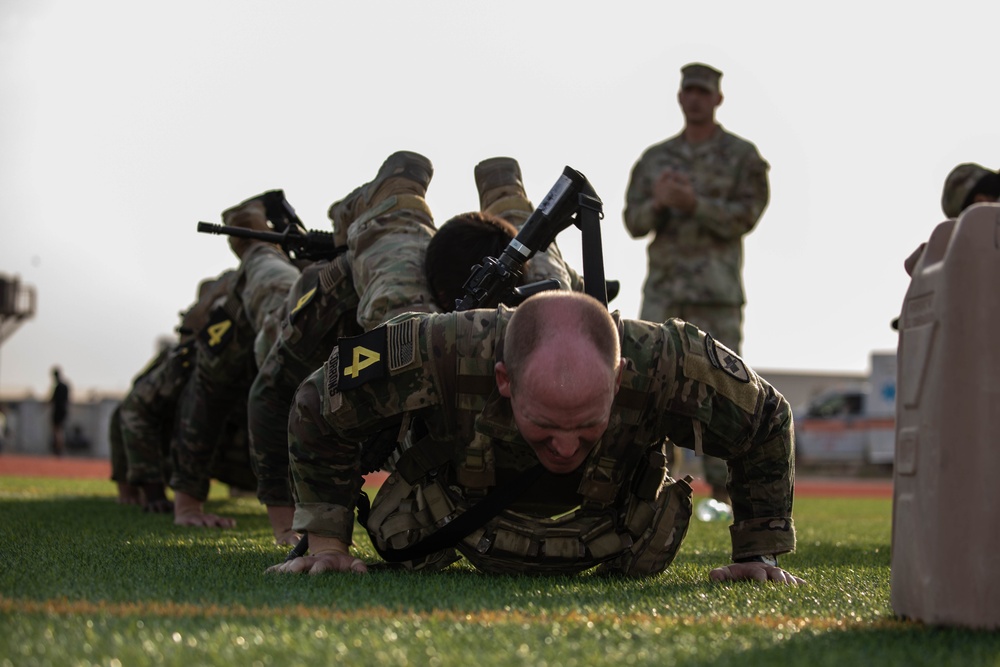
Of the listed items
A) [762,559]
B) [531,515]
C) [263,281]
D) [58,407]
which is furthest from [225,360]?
[58,407]

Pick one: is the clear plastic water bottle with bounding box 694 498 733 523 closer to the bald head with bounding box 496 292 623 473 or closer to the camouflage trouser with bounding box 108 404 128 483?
the camouflage trouser with bounding box 108 404 128 483

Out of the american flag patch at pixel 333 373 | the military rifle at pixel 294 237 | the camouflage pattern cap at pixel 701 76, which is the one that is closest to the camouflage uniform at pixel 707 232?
the camouflage pattern cap at pixel 701 76

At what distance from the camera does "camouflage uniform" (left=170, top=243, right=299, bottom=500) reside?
22.4 ft

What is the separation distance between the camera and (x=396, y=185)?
5.80 m

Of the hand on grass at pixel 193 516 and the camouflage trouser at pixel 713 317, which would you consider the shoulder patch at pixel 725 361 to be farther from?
the camouflage trouser at pixel 713 317

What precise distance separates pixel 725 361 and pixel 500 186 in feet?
8.66

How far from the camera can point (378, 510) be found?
4125 millimetres

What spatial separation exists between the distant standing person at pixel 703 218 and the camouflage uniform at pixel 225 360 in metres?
2.70

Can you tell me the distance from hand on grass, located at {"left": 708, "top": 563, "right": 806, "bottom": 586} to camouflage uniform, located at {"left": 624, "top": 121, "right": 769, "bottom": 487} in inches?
175

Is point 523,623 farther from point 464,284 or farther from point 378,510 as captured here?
point 464,284

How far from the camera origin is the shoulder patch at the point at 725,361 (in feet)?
12.4

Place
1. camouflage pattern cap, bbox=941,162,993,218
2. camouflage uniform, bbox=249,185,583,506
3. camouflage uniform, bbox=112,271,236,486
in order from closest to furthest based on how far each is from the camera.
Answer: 1. camouflage uniform, bbox=249,185,583,506
2. camouflage pattern cap, bbox=941,162,993,218
3. camouflage uniform, bbox=112,271,236,486

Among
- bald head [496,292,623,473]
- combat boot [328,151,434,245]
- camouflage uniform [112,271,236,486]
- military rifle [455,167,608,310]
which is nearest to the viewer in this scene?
bald head [496,292,623,473]

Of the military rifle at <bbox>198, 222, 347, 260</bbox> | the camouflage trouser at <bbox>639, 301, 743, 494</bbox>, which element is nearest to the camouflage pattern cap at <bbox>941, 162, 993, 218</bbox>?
the camouflage trouser at <bbox>639, 301, 743, 494</bbox>
